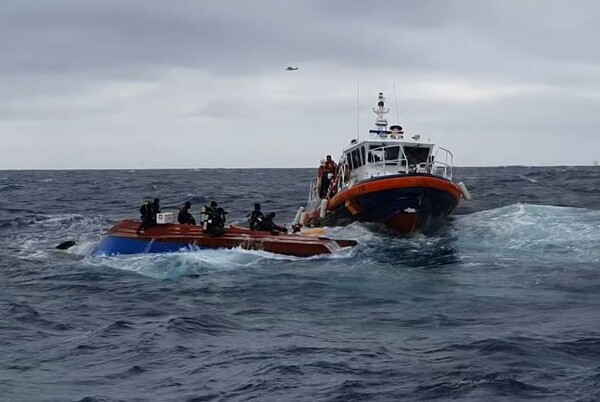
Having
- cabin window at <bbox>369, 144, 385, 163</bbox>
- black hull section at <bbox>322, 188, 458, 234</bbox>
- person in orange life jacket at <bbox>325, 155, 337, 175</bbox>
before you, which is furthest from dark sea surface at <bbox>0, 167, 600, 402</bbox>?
person in orange life jacket at <bbox>325, 155, 337, 175</bbox>

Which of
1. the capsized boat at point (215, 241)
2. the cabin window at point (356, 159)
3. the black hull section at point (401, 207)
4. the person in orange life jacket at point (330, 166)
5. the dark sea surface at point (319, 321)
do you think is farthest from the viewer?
the person in orange life jacket at point (330, 166)

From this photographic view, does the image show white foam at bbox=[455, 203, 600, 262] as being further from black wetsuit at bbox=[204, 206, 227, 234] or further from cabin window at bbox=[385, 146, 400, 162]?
black wetsuit at bbox=[204, 206, 227, 234]

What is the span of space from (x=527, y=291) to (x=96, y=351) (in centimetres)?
865

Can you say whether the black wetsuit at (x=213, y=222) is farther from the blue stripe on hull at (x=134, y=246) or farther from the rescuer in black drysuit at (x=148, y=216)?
the rescuer in black drysuit at (x=148, y=216)

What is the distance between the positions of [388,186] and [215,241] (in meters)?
5.89

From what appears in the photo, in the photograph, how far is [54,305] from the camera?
15742 millimetres

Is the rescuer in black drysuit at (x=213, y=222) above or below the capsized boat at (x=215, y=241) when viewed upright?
above

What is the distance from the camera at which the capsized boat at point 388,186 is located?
24359 millimetres

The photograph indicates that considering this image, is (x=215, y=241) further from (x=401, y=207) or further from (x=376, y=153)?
(x=376, y=153)

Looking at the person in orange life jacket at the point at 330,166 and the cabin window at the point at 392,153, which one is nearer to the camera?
the cabin window at the point at 392,153

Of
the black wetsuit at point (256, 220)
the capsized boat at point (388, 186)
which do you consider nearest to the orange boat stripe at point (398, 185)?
the capsized boat at point (388, 186)

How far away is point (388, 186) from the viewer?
24156 millimetres

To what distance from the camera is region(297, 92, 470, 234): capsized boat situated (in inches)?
959

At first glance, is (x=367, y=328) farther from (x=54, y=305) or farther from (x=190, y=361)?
(x=54, y=305)
